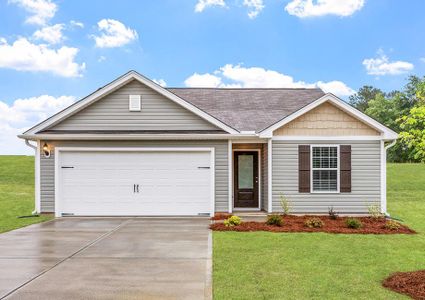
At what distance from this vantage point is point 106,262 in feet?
23.7

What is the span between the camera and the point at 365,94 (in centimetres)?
6606

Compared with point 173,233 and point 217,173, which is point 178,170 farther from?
point 173,233

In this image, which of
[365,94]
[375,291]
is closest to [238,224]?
[375,291]

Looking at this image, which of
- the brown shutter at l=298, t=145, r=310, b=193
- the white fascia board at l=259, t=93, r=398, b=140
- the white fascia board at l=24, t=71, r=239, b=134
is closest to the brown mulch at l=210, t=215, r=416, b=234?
the brown shutter at l=298, t=145, r=310, b=193

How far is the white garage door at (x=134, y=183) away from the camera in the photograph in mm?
13641

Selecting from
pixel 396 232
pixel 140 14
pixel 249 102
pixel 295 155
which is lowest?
pixel 396 232

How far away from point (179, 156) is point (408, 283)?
902cm

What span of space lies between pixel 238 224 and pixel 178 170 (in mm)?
3434

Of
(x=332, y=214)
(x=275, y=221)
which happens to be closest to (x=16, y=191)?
(x=275, y=221)

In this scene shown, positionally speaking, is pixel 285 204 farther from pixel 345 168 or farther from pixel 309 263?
pixel 309 263

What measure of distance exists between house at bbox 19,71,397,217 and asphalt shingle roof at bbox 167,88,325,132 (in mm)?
1524

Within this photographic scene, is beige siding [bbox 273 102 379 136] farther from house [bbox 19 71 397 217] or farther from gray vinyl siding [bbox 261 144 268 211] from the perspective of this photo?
gray vinyl siding [bbox 261 144 268 211]

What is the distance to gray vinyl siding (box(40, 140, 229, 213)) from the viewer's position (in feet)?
44.8

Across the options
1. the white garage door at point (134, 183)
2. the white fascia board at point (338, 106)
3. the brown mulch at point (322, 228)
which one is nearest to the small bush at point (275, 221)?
the brown mulch at point (322, 228)
